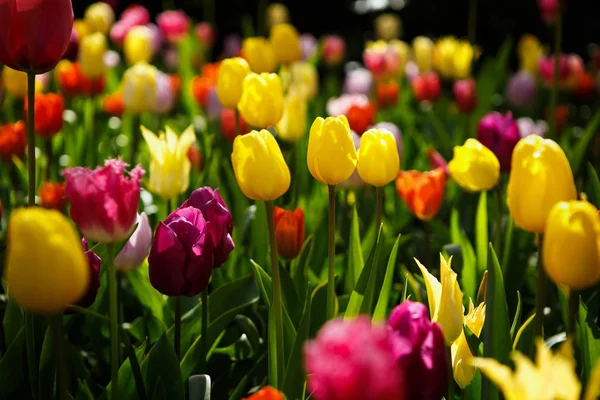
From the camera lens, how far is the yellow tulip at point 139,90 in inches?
114

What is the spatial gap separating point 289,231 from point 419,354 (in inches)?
31.6

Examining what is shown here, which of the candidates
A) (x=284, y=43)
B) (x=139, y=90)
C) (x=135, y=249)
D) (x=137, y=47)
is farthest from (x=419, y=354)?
(x=137, y=47)

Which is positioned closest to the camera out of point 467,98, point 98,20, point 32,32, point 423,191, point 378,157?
point 32,32

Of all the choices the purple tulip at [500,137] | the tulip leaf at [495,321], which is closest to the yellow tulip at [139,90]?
the purple tulip at [500,137]

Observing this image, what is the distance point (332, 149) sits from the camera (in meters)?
1.42

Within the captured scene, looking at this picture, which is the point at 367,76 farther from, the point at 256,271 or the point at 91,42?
the point at 256,271

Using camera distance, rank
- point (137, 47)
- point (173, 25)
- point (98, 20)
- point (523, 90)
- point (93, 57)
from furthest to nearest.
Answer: point (173, 25)
point (98, 20)
point (523, 90)
point (137, 47)
point (93, 57)

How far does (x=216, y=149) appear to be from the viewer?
3.07 meters

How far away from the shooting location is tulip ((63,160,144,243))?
47.6 inches

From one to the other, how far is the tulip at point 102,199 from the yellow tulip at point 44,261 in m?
0.25

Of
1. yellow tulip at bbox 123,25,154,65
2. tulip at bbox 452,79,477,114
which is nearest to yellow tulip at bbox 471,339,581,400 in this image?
tulip at bbox 452,79,477,114

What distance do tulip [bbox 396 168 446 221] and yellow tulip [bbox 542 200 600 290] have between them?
3.06 feet

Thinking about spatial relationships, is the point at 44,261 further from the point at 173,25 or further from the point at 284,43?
the point at 173,25

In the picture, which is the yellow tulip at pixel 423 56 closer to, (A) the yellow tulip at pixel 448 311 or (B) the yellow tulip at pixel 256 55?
(B) the yellow tulip at pixel 256 55
